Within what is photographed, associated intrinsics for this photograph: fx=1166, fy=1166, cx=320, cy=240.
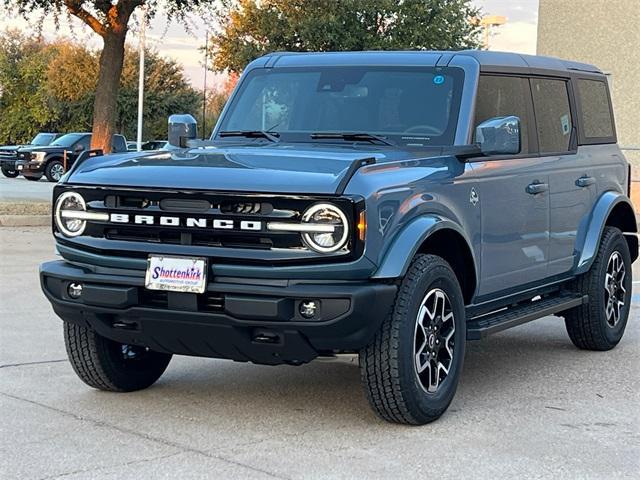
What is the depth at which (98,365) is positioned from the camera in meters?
6.23

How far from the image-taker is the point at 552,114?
7.75m

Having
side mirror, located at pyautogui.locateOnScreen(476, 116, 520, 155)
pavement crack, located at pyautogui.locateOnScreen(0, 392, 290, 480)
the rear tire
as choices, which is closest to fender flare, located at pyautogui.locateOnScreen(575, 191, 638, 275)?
side mirror, located at pyautogui.locateOnScreen(476, 116, 520, 155)

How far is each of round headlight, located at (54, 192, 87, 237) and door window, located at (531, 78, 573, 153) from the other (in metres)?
3.08

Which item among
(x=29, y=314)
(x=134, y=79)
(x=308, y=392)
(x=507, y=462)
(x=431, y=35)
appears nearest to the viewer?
(x=507, y=462)

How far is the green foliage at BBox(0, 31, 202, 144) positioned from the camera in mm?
61562

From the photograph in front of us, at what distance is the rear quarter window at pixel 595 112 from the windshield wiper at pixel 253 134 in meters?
2.46

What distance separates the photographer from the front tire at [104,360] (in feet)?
20.4

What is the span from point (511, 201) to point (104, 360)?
2.50 m

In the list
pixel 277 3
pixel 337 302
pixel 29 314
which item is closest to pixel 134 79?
pixel 277 3

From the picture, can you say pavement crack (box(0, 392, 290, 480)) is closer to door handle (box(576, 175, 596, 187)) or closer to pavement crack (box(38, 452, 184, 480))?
pavement crack (box(38, 452, 184, 480))

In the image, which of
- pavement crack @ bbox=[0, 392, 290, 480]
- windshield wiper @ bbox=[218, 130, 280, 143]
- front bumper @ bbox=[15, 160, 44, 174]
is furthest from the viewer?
front bumper @ bbox=[15, 160, 44, 174]

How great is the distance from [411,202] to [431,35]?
3313 centimetres

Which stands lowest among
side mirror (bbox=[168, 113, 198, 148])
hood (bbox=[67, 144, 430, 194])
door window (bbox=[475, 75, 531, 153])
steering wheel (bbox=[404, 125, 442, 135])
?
hood (bbox=[67, 144, 430, 194])

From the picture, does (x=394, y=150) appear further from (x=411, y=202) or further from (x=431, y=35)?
(x=431, y=35)
